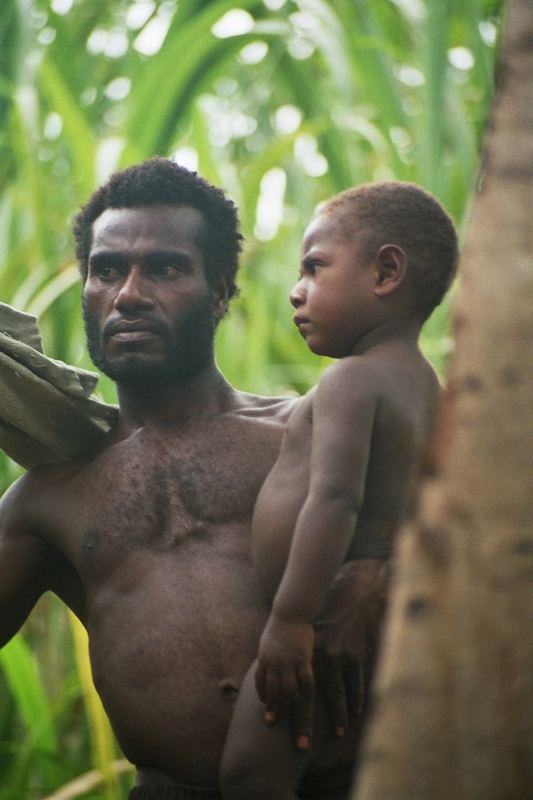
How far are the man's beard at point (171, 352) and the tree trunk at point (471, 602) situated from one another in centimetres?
119

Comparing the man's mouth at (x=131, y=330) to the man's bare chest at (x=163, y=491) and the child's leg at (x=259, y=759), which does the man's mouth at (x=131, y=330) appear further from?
the child's leg at (x=259, y=759)

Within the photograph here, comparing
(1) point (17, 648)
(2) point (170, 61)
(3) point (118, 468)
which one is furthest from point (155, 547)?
(2) point (170, 61)

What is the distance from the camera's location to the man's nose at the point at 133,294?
2041 millimetres

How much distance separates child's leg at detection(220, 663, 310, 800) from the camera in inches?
69.0

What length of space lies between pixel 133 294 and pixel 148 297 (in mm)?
27

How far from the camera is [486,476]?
908mm

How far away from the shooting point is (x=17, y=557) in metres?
2.15

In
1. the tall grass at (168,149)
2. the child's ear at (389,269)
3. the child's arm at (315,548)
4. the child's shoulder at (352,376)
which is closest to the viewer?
the child's arm at (315,548)

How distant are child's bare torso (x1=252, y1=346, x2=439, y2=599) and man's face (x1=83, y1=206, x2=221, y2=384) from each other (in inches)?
13.1

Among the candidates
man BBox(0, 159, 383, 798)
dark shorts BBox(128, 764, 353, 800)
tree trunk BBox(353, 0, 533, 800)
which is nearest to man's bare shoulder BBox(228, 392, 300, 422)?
man BBox(0, 159, 383, 798)

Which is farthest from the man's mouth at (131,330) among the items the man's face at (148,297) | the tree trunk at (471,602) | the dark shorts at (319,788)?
the tree trunk at (471,602)

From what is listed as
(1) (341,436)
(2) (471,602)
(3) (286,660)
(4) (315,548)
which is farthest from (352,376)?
(2) (471,602)

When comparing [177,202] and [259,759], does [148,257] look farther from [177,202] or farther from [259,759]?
[259,759]

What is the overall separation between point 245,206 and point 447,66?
68 centimetres
